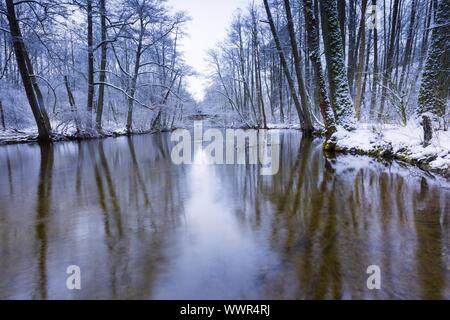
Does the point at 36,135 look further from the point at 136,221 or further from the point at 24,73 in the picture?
the point at 136,221

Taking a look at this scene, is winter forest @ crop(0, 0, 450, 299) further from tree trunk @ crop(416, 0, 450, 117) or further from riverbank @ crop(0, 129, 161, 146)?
riverbank @ crop(0, 129, 161, 146)

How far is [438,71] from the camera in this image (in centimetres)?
627

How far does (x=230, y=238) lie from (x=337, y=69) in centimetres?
745

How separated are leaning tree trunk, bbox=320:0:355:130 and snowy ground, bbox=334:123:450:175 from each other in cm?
52

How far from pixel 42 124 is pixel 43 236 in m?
12.5

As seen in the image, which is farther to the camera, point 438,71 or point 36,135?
point 36,135

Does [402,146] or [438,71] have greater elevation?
[438,71]

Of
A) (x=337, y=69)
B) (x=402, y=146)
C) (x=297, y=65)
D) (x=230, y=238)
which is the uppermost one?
(x=297, y=65)

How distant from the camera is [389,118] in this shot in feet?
33.3

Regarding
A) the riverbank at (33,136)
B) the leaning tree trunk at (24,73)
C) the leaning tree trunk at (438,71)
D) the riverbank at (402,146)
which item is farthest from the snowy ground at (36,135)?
the leaning tree trunk at (438,71)

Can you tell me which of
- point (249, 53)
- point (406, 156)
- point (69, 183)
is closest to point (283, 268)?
point (69, 183)

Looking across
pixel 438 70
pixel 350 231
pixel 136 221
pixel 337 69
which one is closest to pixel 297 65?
pixel 337 69

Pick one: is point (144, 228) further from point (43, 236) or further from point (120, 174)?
point (120, 174)

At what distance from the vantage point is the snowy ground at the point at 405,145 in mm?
4742
